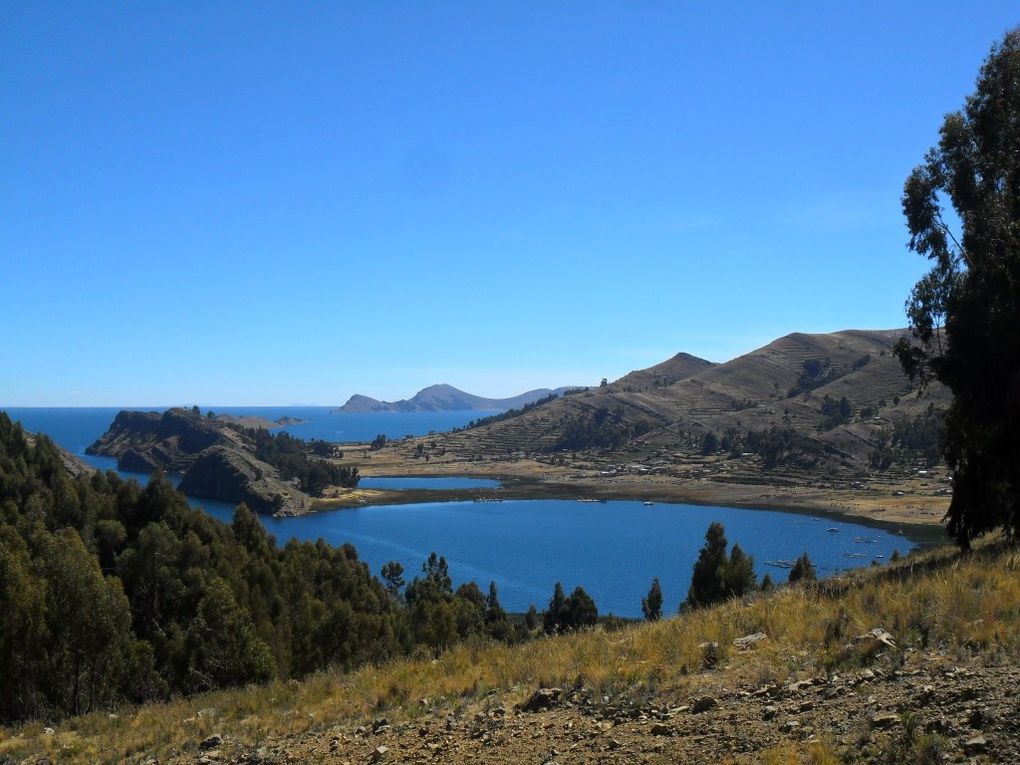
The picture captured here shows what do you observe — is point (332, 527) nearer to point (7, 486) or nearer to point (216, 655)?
point (7, 486)

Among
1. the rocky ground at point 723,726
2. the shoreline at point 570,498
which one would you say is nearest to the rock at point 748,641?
the rocky ground at point 723,726

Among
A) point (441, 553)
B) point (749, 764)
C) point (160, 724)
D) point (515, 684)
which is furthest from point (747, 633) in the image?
point (441, 553)

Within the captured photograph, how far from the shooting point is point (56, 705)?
1114 inches

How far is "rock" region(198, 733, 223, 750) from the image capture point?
12211 millimetres

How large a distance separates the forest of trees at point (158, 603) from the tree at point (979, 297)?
15085 millimetres

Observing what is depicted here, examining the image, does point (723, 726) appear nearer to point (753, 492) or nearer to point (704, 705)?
point (704, 705)

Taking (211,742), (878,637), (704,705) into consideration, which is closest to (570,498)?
(211,742)

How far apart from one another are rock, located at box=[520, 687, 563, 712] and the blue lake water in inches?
2555

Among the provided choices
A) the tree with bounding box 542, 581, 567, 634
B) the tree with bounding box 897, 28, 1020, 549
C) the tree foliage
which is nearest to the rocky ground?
the tree with bounding box 897, 28, 1020, 549

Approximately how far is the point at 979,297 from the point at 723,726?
17.0 m

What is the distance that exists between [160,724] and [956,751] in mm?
13290

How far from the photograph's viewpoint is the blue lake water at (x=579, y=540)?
8744cm

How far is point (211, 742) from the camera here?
12328 mm

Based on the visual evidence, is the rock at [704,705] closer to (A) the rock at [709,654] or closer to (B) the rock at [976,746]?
(A) the rock at [709,654]
